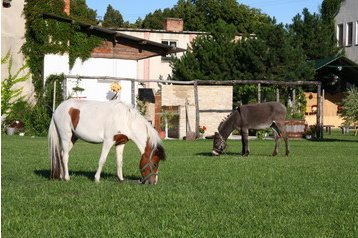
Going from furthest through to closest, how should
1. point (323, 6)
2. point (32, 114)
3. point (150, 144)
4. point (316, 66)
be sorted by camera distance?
point (323, 6) → point (316, 66) → point (32, 114) → point (150, 144)

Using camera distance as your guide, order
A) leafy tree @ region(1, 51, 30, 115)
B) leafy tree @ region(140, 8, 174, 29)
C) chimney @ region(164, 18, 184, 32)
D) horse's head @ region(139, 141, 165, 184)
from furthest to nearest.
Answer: leafy tree @ region(140, 8, 174, 29)
chimney @ region(164, 18, 184, 32)
leafy tree @ region(1, 51, 30, 115)
horse's head @ region(139, 141, 165, 184)

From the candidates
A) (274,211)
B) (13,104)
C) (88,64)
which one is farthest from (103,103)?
(88,64)

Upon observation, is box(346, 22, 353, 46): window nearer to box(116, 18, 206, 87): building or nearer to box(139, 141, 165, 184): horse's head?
box(116, 18, 206, 87): building

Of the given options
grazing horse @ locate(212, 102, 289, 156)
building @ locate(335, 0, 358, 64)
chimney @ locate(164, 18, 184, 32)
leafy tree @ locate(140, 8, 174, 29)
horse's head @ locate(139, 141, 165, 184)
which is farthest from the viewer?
leafy tree @ locate(140, 8, 174, 29)

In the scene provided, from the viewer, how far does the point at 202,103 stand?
36844mm

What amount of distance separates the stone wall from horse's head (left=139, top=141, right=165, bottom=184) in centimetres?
2271

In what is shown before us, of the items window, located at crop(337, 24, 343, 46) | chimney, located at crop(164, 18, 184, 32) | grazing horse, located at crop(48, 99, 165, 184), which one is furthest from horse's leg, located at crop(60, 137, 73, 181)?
window, located at crop(337, 24, 343, 46)

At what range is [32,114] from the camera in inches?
1323

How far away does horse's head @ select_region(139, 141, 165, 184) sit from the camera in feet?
37.6

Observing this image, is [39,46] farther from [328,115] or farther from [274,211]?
[274,211]

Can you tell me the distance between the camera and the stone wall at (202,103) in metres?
34.9

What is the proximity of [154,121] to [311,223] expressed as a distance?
2720cm

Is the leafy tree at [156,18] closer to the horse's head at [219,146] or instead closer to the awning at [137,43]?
the awning at [137,43]

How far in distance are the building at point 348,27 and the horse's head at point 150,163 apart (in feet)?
174
